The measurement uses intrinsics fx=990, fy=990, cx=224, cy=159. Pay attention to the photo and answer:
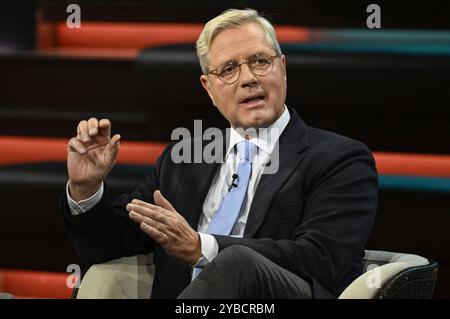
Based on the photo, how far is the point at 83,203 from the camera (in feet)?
7.23

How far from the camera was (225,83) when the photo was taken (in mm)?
2301

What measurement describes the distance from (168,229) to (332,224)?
358 mm

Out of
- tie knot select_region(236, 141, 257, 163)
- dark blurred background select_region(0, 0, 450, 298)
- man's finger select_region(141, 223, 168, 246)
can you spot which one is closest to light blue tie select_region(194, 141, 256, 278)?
tie knot select_region(236, 141, 257, 163)

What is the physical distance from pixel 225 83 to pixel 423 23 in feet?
3.67

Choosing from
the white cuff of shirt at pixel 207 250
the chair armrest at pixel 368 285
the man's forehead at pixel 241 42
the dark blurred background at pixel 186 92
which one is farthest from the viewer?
the dark blurred background at pixel 186 92

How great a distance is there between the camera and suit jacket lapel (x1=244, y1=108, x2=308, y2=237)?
217cm

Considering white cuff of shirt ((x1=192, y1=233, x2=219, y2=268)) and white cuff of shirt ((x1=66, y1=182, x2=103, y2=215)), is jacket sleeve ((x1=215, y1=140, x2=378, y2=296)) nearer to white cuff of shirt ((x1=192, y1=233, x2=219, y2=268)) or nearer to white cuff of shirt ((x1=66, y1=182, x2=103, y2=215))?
white cuff of shirt ((x1=192, y1=233, x2=219, y2=268))

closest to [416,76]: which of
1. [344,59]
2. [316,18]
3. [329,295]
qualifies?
[344,59]

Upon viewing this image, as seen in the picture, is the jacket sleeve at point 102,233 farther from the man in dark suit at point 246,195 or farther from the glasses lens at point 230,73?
the glasses lens at point 230,73

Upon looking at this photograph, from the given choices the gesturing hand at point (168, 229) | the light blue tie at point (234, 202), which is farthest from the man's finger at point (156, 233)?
the light blue tie at point (234, 202)

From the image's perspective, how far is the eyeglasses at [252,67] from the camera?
2.27m

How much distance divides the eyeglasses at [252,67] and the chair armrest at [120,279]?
1.51 feet

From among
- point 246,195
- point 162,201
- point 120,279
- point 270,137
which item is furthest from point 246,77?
point 120,279
